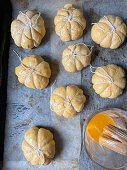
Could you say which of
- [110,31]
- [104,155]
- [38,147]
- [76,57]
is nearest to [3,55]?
[76,57]

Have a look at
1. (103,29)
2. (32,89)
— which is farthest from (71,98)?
(103,29)

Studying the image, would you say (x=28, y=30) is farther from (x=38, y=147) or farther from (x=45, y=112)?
(x=38, y=147)

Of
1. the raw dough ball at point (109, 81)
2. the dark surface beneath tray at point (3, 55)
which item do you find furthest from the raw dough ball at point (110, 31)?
the dark surface beneath tray at point (3, 55)

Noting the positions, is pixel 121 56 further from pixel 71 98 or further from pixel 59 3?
pixel 59 3

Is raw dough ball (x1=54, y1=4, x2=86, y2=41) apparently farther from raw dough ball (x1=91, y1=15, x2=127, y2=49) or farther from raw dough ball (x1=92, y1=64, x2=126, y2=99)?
raw dough ball (x1=92, y1=64, x2=126, y2=99)

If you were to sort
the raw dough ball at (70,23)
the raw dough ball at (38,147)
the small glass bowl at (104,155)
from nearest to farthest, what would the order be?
the small glass bowl at (104,155)
the raw dough ball at (38,147)
the raw dough ball at (70,23)

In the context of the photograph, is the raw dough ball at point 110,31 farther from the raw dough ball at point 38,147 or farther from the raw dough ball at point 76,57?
the raw dough ball at point 38,147
